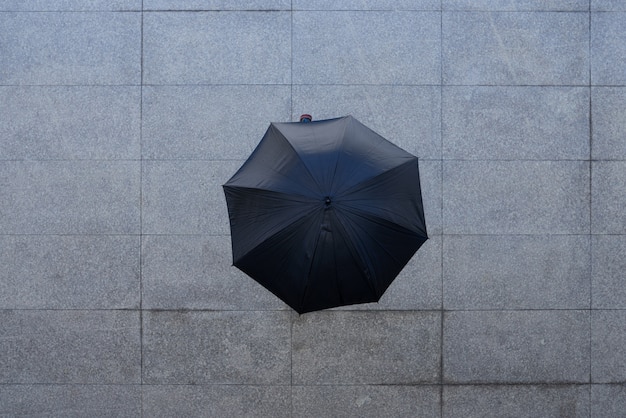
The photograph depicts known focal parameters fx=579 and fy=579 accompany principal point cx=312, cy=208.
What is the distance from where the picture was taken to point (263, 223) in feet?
15.1

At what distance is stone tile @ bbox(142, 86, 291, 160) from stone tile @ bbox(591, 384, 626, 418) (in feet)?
14.5

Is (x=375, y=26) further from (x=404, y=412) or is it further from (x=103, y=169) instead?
(x=404, y=412)

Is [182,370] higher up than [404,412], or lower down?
higher up

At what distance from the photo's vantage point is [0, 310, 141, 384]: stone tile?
6.09 m

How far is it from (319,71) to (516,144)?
7.35 feet

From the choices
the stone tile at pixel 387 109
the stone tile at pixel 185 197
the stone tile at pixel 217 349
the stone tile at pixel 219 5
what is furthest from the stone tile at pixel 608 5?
the stone tile at pixel 217 349

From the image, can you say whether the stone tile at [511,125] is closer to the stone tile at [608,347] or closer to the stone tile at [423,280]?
the stone tile at [423,280]

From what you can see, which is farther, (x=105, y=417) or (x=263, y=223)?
(x=105, y=417)

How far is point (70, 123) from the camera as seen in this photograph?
6168 mm

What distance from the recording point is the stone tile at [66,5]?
6.20 m

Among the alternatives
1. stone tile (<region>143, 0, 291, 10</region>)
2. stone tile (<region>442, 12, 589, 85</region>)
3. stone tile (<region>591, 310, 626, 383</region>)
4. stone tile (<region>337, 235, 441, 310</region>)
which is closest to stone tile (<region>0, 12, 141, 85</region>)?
stone tile (<region>143, 0, 291, 10</region>)

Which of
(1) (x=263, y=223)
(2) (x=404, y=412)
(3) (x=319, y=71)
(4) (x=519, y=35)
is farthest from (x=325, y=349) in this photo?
(4) (x=519, y=35)

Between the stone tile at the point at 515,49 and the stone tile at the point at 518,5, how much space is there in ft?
0.21

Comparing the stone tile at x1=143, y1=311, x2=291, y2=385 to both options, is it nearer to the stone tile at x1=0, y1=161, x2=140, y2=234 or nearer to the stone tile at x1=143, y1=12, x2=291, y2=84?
the stone tile at x1=0, y1=161, x2=140, y2=234
